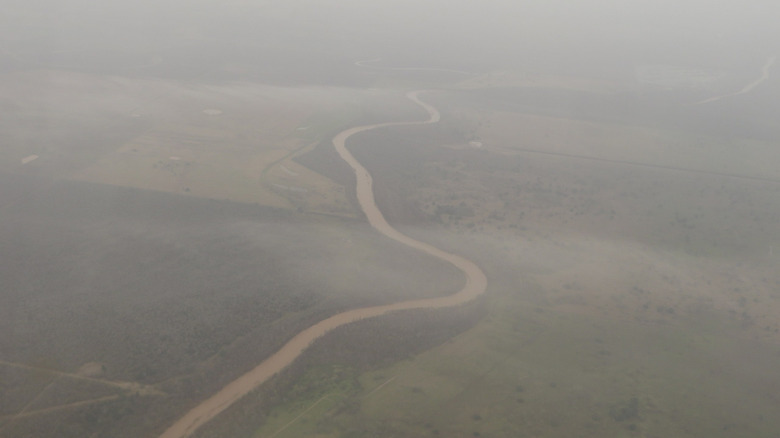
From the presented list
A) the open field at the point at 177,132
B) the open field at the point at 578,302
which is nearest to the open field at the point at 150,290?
the open field at the point at 177,132

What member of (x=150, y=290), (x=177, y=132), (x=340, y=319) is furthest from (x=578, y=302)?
(x=177, y=132)

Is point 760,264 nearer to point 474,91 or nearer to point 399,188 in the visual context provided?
point 399,188

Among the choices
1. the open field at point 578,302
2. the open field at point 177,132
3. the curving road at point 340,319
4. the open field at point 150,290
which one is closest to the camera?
the curving road at point 340,319

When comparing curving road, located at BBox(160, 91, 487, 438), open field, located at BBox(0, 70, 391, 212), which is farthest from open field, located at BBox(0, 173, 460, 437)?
open field, located at BBox(0, 70, 391, 212)

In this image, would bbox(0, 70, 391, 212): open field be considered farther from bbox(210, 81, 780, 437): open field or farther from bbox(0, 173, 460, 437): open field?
bbox(210, 81, 780, 437): open field

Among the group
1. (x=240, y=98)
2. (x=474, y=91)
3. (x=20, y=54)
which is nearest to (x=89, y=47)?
(x=20, y=54)

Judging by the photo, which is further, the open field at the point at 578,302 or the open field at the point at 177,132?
the open field at the point at 177,132

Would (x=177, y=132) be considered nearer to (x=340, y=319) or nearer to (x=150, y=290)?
(x=150, y=290)

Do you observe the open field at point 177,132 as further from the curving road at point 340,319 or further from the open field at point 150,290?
the open field at point 150,290

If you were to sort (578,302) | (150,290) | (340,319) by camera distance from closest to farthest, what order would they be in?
(340,319), (150,290), (578,302)
